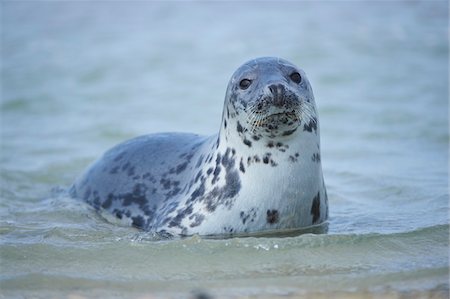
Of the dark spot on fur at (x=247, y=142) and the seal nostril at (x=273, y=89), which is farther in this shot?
the dark spot on fur at (x=247, y=142)

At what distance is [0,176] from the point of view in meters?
8.04

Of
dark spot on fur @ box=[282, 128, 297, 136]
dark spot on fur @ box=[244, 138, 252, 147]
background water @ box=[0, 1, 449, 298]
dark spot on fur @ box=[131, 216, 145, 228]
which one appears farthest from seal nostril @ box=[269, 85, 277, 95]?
dark spot on fur @ box=[131, 216, 145, 228]

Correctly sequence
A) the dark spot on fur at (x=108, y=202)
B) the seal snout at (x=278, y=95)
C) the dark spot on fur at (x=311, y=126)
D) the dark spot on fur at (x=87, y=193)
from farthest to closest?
the dark spot on fur at (x=87, y=193), the dark spot on fur at (x=108, y=202), the dark spot on fur at (x=311, y=126), the seal snout at (x=278, y=95)

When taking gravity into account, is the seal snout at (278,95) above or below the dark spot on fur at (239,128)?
above

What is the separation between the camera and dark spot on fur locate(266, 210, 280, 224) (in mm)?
5332

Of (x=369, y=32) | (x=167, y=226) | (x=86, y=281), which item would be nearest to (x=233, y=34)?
(x=369, y=32)

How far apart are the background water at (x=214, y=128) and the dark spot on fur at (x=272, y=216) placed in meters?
0.22

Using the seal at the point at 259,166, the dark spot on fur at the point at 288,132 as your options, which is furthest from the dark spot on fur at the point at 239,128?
the dark spot on fur at the point at 288,132

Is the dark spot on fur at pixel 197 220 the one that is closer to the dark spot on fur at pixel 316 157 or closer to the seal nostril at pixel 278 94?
the dark spot on fur at pixel 316 157

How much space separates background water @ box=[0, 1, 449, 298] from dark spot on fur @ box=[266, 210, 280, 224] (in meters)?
0.22

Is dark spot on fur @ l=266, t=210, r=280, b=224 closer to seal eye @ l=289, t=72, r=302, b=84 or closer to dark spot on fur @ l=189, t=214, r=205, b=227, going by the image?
dark spot on fur @ l=189, t=214, r=205, b=227

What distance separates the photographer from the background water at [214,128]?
4773 mm

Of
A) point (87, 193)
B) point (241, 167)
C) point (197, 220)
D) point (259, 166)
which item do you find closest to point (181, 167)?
point (197, 220)

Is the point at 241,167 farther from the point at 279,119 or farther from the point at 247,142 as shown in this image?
the point at 279,119
